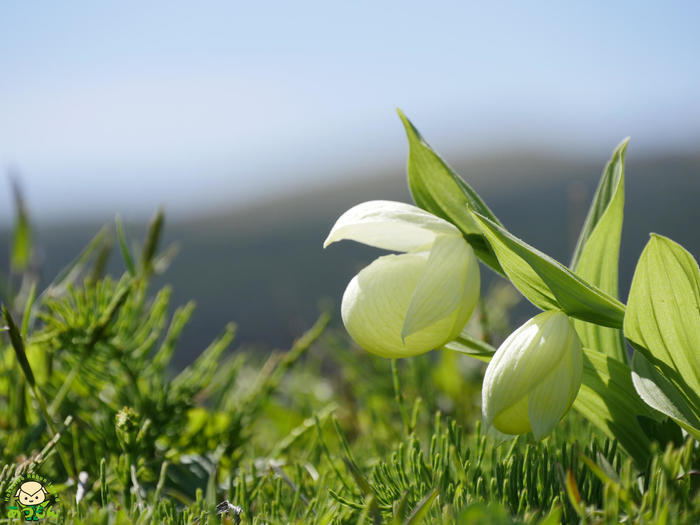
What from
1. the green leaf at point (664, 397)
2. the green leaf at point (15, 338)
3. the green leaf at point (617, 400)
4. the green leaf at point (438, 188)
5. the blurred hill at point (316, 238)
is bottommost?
the blurred hill at point (316, 238)

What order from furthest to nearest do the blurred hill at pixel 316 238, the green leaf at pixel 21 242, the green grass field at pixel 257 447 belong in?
the blurred hill at pixel 316 238
the green leaf at pixel 21 242
the green grass field at pixel 257 447

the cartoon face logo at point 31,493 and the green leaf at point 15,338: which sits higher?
the green leaf at point 15,338

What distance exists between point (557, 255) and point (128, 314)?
2.27ft

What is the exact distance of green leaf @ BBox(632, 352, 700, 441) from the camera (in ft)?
0.76

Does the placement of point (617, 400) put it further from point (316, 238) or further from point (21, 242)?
point (316, 238)

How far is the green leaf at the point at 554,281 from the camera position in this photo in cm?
23

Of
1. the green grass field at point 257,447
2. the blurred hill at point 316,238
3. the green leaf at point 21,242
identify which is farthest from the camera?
the blurred hill at point 316,238

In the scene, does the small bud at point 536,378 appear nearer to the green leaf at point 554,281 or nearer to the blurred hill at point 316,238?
the green leaf at point 554,281

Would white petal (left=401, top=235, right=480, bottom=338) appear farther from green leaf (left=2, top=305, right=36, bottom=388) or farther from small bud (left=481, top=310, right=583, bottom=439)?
green leaf (left=2, top=305, right=36, bottom=388)

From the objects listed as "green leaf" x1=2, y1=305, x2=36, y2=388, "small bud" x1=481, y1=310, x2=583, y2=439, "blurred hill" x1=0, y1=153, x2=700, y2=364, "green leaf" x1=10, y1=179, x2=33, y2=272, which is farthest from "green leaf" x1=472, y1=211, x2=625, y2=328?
"blurred hill" x1=0, y1=153, x2=700, y2=364

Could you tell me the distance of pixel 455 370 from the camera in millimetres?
515

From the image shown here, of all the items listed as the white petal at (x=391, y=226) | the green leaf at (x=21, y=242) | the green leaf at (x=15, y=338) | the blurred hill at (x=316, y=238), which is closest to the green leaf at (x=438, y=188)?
the white petal at (x=391, y=226)

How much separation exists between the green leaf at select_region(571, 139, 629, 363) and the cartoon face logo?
24 centimetres

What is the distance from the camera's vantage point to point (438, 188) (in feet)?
0.95
